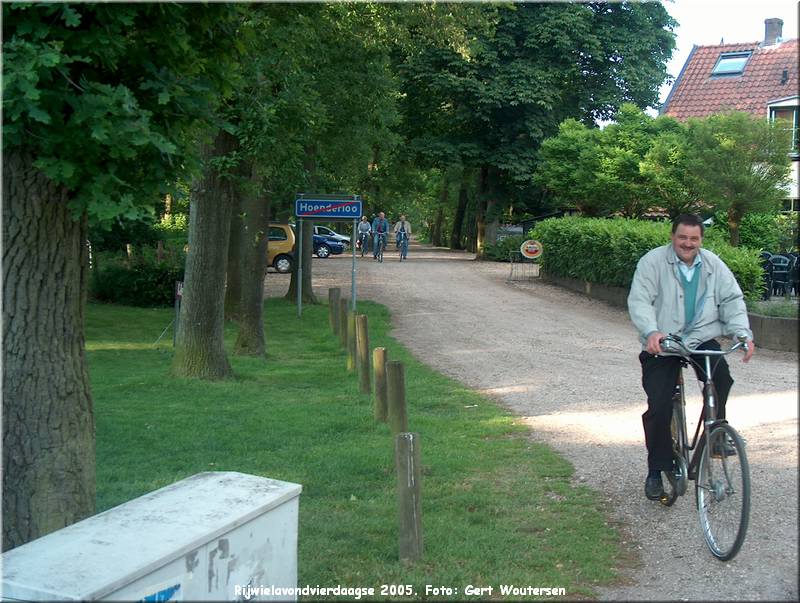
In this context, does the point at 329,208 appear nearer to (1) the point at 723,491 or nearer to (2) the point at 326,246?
(1) the point at 723,491

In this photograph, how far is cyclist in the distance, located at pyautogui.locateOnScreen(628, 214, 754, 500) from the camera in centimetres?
590

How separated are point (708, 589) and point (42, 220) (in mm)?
3924

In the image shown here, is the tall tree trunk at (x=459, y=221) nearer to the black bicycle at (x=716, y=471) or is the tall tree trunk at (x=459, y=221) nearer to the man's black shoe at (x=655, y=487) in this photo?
the man's black shoe at (x=655, y=487)

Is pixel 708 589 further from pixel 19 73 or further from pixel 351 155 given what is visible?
pixel 351 155

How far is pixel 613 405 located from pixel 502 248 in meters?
30.5

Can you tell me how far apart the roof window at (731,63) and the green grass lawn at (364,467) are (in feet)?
86.1

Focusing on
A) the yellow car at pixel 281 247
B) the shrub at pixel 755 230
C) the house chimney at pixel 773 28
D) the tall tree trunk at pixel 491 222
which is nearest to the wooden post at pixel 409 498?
the house chimney at pixel 773 28

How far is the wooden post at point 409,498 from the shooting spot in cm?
546

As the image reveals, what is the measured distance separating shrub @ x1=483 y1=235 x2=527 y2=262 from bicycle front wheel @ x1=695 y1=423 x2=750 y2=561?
34.4 m

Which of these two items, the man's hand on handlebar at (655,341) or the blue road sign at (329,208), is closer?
the man's hand on handlebar at (655,341)

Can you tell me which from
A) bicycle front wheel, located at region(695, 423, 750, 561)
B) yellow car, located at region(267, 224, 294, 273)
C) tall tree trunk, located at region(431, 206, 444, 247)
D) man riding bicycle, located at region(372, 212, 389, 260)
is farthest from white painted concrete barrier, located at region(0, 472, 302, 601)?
tall tree trunk, located at region(431, 206, 444, 247)

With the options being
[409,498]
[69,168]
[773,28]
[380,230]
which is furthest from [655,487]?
[380,230]

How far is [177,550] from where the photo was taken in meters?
3.45

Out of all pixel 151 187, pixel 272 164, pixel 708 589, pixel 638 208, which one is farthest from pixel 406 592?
pixel 638 208
